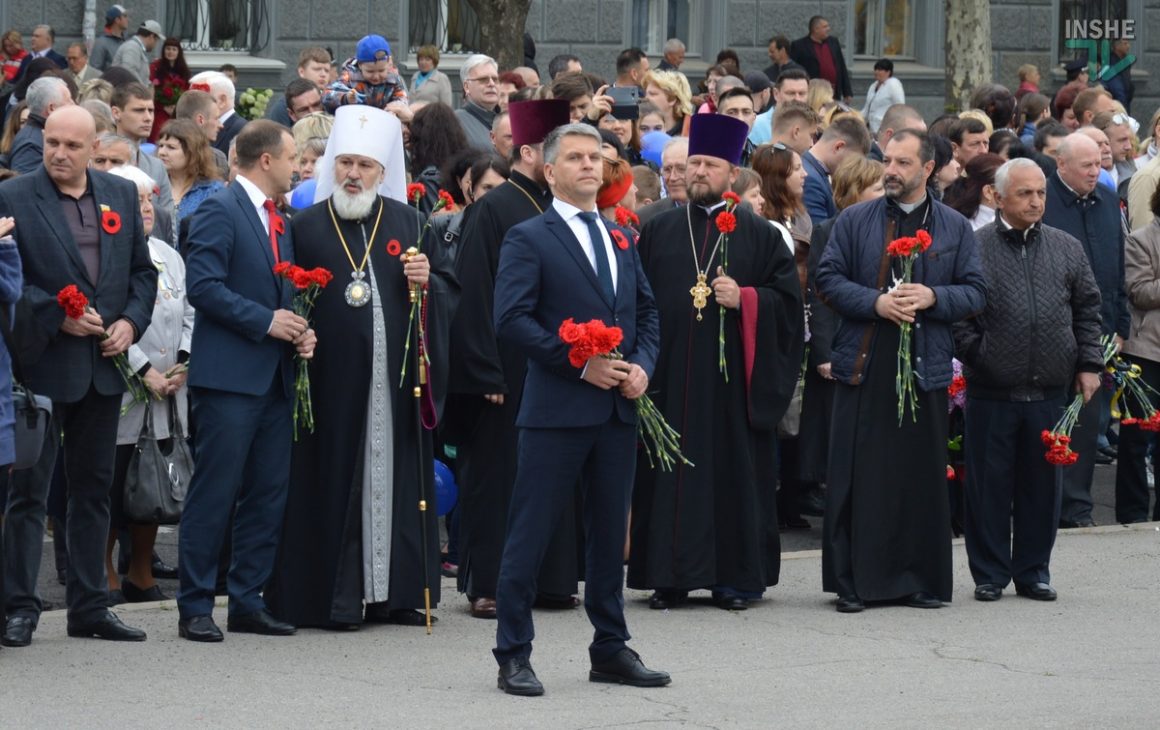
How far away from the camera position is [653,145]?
45.5ft

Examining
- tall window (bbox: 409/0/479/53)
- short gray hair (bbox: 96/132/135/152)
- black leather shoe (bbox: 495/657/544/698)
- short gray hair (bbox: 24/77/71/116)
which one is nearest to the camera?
black leather shoe (bbox: 495/657/544/698)

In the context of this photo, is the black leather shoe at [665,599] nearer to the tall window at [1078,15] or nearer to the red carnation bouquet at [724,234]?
the red carnation bouquet at [724,234]

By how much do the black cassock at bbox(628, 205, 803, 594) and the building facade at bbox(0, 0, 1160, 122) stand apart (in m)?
14.2

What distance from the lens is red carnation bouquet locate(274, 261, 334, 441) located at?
8.56 m

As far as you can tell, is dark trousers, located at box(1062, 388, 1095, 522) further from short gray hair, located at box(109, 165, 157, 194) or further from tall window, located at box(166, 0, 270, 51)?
tall window, located at box(166, 0, 270, 51)

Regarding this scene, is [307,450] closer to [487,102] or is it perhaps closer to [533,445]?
[533,445]

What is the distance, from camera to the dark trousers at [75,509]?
8.20 m

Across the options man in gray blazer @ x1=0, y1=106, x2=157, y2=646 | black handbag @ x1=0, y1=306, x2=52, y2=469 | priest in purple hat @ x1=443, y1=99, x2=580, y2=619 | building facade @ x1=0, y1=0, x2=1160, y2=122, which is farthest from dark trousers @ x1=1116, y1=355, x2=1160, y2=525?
building facade @ x1=0, y1=0, x2=1160, y2=122

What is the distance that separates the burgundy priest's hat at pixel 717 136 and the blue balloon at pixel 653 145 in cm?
415

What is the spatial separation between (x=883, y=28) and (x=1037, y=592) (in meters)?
19.3

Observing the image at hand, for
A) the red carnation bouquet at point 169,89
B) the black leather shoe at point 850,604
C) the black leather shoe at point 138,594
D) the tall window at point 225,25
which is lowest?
the black leather shoe at point 138,594

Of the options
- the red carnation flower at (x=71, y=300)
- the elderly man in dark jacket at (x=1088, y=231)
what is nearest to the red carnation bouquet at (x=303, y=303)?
the red carnation flower at (x=71, y=300)

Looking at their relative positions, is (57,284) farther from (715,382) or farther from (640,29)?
(640,29)

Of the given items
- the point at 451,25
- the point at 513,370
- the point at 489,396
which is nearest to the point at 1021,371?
the point at 513,370
